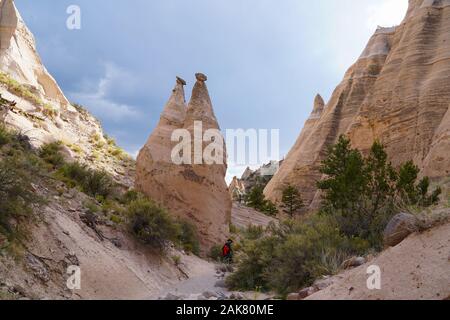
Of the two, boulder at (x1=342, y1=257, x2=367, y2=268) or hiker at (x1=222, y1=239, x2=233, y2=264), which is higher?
boulder at (x1=342, y1=257, x2=367, y2=268)

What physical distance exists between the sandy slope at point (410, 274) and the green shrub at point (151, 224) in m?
7.57

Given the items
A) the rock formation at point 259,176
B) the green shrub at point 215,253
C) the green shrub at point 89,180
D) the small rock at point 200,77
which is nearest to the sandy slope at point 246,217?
the green shrub at point 215,253

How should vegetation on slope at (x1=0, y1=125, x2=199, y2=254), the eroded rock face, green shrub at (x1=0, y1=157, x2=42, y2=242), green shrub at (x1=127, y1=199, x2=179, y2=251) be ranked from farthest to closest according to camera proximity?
the eroded rock face, green shrub at (x1=127, y1=199, x2=179, y2=251), vegetation on slope at (x1=0, y1=125, x2=199, y2=254), green shrub at (x1=0, y1=157, x2=42, y2=242)

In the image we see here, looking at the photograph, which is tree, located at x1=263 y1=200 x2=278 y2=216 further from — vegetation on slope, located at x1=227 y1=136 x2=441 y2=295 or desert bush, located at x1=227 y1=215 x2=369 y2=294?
desert bush, located at x1=227 y1=215 x2=369 y2=294

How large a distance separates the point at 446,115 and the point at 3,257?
25839 millimetres

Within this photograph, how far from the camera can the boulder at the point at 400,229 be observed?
729 centimetres

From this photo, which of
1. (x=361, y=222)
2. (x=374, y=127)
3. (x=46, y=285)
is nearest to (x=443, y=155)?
(x=374, y=127)

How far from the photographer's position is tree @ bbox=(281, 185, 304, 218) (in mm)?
36000

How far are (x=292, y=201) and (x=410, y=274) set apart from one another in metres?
30.8

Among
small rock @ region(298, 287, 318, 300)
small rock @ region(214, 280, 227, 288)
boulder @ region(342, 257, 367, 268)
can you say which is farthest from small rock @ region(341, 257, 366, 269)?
small rock @ region(214, 280, 227, 288)

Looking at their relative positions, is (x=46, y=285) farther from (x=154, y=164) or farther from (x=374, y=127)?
(x=374, y=127)

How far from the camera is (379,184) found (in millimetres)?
14930

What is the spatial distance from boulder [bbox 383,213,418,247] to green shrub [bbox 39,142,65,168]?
14.3m

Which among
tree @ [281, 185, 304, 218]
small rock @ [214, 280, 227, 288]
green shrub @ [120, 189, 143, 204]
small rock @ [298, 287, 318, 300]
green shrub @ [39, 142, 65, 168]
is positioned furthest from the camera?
tree @ [281, 185, 304, 218]
